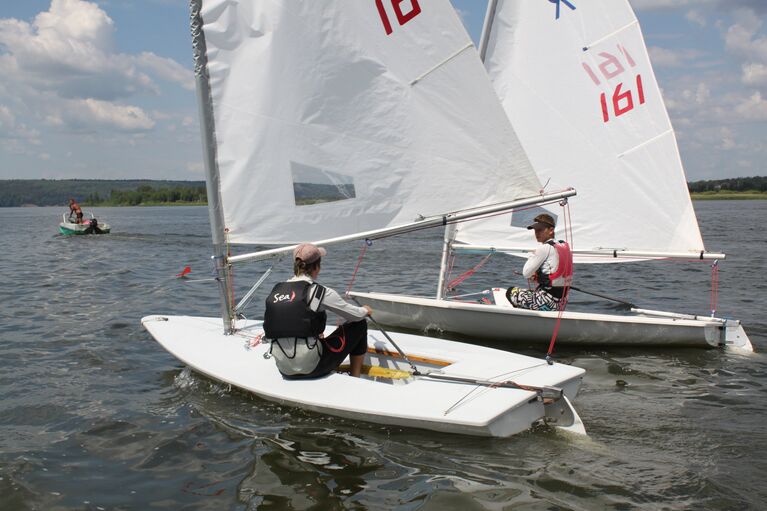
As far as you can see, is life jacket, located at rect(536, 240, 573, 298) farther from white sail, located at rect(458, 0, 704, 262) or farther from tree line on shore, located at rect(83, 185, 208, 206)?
tree line on shore, located at rect(83, 185, 208, 206)

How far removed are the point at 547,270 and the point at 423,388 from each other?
3168 mm

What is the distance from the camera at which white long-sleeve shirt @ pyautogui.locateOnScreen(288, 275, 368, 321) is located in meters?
5.06

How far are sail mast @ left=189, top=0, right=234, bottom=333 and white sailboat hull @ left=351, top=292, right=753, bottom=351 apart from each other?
2.89 m

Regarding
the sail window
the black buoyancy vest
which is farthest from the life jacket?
the black buoyancy vest

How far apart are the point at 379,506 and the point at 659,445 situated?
2.25m

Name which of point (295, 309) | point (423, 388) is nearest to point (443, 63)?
point (295, 309)

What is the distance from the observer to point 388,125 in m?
6.15

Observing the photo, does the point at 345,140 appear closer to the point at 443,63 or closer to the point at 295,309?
the point at 443,63

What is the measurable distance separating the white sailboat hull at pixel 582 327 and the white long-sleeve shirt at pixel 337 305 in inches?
115

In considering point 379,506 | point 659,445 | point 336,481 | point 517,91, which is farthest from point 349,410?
point 517,91

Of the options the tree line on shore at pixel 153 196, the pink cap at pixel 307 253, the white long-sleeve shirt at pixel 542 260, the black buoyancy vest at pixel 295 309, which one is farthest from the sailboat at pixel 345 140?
the tree line on shore at pixel 153 196

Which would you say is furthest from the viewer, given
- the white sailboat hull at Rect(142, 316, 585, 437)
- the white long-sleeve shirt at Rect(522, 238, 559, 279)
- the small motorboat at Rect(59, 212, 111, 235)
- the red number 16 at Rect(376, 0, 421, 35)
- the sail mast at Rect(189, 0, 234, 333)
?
the small motorboat at Rect(59, 212, 111, 235)

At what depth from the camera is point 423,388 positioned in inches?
196

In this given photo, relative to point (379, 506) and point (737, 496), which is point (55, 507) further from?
point (737, 496)
